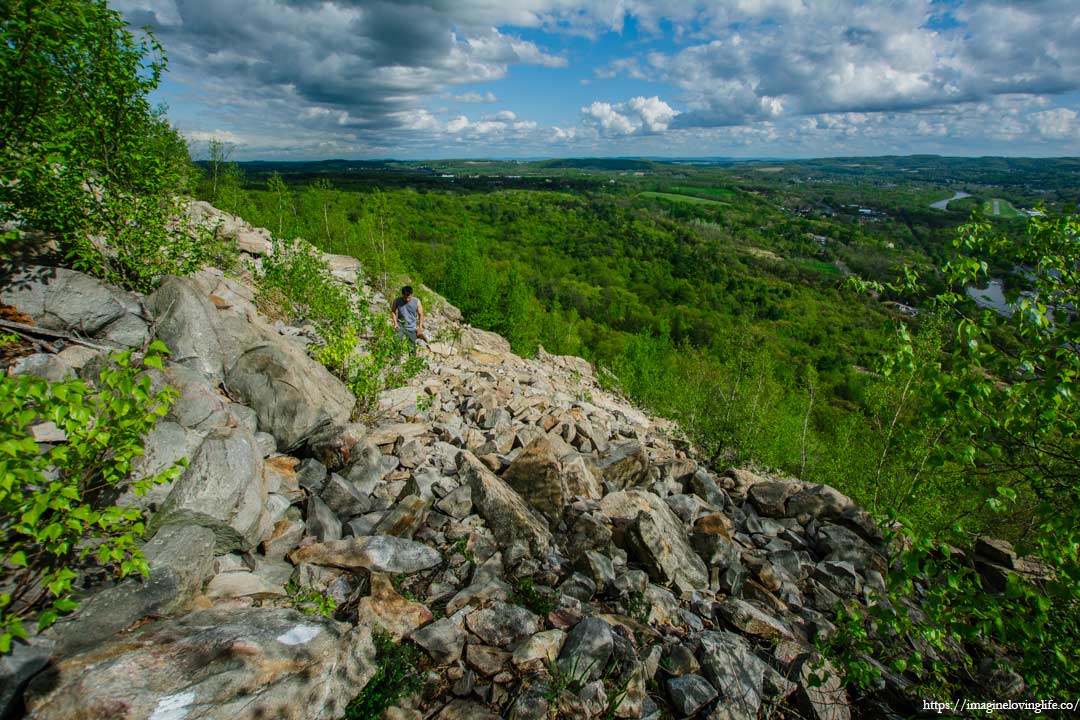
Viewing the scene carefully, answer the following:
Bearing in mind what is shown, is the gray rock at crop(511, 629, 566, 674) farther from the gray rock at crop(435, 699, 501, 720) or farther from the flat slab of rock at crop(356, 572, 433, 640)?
the flat slab of rock at crop(356, 572, 433, 640)

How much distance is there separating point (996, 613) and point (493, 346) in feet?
67.6

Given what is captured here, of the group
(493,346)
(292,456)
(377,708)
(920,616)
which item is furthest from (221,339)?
(493,346)

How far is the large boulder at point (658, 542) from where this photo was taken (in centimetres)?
588

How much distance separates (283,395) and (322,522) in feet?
7.56

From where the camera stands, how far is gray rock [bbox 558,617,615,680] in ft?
13.4

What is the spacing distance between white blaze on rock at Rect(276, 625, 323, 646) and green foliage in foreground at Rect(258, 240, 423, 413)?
480 cm

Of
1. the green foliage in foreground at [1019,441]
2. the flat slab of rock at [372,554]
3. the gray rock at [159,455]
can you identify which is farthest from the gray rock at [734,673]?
the gray rock at [159,455]

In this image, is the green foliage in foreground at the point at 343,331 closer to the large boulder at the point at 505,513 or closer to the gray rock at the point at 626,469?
the large boulder at the point at 505,513

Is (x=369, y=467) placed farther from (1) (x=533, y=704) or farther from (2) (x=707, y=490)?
(2) (x=707, y=490)

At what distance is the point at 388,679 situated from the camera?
12.5 ft

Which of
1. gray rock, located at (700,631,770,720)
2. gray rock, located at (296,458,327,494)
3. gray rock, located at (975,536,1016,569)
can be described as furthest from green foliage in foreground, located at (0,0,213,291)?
gray rock, located at (975,536,1016,569)

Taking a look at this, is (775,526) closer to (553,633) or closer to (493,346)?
(553,633)

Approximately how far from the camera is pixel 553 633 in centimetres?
437

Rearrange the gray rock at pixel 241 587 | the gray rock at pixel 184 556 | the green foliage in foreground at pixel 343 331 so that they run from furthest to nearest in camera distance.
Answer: the green foliage in foreground at pixel 343 331, the gray rock at pixel 241 587, the gray rock at pixel 184 556
